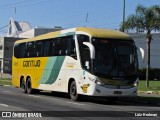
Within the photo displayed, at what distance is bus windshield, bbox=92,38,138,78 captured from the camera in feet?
70.0

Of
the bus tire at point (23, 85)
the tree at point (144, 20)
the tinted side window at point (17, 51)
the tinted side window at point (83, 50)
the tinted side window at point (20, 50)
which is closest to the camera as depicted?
the tinted side window at point (83, 50)

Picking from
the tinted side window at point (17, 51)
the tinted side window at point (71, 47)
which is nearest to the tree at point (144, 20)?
the tinted side window at point (17, 51)

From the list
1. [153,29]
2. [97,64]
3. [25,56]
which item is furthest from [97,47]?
[153,29]

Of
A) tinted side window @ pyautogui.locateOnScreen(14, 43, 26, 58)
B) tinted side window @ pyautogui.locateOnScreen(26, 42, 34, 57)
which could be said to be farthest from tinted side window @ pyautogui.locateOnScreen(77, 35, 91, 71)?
tinted side window @ pyautogui.locateOnScreen(14, 43, 26, 58)

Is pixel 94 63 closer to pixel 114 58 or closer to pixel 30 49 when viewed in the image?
pixel 114 58

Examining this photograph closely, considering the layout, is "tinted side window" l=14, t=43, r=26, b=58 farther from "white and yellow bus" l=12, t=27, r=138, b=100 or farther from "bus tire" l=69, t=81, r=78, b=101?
"bus tire" l=69, t=81, r=78, b=101

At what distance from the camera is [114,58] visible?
21.6 meters

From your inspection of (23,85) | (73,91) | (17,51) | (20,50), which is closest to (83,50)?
(73,91)

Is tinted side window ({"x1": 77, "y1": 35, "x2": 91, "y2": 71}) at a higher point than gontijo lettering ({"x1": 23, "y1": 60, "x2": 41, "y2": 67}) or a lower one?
higher

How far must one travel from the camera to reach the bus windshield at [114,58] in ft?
70.0

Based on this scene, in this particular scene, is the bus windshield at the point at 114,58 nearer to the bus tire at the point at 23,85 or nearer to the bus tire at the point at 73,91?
the bus tire at the point at 73,91

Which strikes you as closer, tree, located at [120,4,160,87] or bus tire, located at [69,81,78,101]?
bus tire, located at [69,81,78,101]

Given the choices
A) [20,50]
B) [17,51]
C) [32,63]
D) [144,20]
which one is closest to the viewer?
[32,63]

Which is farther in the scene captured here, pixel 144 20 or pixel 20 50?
pixel 144 20
